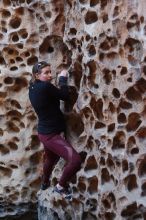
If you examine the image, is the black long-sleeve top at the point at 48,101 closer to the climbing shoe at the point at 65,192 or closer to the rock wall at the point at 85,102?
the rock wall at the point at 85,102

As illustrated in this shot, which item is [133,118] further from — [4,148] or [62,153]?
[4,148]

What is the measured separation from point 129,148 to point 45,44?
1.66 metres


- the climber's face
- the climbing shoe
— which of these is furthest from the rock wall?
the climber's face

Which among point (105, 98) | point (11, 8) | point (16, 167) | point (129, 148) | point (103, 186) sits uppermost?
point (11, 8)

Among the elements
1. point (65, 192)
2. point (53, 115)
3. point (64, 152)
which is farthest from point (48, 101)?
point (65, 192)

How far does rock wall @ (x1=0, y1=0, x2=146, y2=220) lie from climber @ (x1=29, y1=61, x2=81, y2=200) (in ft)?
0.59

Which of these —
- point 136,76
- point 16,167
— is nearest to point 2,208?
point 16,167

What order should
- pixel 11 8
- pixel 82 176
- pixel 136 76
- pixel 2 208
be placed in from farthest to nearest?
pixel 2 208 < pixel 11 8 < pixel 82 176 < pixel 136 76

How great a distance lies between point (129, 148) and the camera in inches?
193

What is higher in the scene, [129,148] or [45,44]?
[45,44]

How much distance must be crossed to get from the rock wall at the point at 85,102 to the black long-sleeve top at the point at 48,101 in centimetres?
19

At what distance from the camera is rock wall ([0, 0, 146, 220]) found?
4.83 meters

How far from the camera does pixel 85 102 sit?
17.5 feet

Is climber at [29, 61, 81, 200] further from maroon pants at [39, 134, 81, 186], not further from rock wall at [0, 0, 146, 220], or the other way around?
rock wall at [0, 0, 146, 220]
